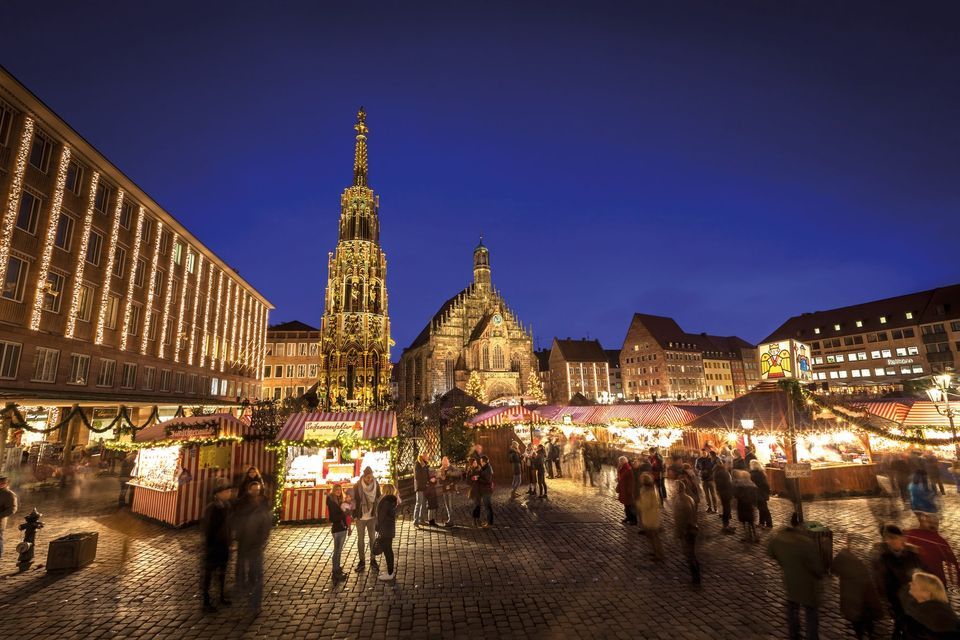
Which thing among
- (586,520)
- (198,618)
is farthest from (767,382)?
(198,618)

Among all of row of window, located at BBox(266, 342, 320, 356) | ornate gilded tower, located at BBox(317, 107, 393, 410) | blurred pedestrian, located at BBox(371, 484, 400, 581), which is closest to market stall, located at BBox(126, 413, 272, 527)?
blurred pedestrian, located at BBox(371, 484, 400, 581)

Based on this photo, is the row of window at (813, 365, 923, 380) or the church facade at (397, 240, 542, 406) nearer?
the row of window at (813, 365, 923, 380)

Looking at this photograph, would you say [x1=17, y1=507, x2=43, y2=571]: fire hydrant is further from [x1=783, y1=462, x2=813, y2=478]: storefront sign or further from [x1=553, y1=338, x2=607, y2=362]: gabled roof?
[x1=553, y1=338, x2=607, y2=362]: gabled roof

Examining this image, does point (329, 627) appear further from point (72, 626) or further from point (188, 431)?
point (188, 431)

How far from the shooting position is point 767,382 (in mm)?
13938

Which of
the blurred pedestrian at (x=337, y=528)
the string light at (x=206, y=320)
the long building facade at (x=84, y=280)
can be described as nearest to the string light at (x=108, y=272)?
the long building facade at (x=84, y=280)

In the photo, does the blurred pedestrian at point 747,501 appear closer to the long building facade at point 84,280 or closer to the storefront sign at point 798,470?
the storefront sign at point 798,470

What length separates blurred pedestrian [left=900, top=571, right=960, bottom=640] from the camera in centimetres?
425

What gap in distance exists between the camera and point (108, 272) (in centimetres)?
2605

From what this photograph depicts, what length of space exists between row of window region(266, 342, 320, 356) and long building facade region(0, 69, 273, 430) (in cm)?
1964

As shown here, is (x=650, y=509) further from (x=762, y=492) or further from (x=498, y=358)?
(x=498, y=358)

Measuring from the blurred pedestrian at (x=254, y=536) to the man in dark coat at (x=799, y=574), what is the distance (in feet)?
24.6

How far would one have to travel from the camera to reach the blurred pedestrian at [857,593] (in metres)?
5.25

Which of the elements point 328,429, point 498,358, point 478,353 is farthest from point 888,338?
point 328,429
